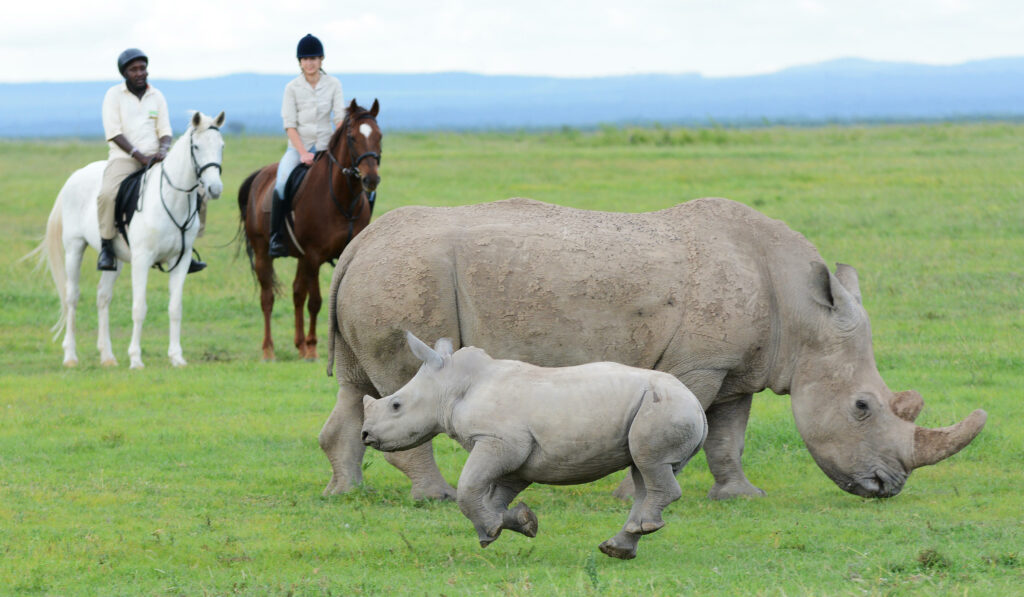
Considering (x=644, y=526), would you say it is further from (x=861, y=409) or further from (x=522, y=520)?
(x=861, y=409)

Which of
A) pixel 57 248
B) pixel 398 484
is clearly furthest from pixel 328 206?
pixel 398 484

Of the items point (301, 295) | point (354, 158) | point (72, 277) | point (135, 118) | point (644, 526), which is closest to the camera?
point (644, 526)

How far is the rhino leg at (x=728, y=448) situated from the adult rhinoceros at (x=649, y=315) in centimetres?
29

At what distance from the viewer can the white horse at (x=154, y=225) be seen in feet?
42.3

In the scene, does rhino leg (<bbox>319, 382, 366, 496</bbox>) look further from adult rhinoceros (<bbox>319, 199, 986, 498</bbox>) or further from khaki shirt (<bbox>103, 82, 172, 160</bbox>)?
khaki shirt (<bbox>103, 82, 172, 160</bbox>)

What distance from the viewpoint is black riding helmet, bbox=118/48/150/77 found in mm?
13367

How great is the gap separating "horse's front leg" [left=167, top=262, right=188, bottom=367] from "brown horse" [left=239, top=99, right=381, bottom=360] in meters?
0.90

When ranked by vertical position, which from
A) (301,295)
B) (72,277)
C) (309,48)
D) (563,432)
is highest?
(309,48)

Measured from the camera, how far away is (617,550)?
6176 millimetres

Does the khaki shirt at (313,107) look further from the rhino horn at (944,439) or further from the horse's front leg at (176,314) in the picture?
the rhino horn at (944,439)

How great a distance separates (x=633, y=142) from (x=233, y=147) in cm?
1321

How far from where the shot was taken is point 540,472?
621 centimetres

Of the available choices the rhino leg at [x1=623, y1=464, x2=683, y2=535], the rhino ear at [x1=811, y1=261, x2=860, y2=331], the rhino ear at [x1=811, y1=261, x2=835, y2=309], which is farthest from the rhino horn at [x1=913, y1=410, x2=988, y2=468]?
the rhino leg at [x1=623, y1=464, x2=683, y2=535]

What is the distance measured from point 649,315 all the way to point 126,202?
7667 millimetres
